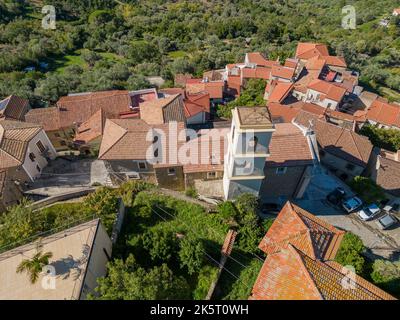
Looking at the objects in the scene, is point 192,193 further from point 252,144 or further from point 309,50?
point 309,50

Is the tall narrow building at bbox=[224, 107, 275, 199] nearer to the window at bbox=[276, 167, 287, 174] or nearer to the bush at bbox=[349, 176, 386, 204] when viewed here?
the window at bbox=[276, 167, 287, 174]

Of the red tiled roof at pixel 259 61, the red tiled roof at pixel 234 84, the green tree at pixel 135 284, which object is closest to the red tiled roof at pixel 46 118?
the green tree at pixel 135 284

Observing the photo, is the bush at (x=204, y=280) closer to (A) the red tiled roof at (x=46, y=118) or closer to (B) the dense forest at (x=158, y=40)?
(A) the red tiled roof at (x=46, y=118)

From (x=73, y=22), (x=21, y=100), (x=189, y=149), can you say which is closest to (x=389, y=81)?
(x=189, y=149)

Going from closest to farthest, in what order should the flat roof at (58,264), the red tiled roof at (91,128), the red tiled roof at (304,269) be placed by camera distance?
1. the red tiled roof at (304,269)
2. the flat roof at (58,264)
3. the red tiled roof at (91,128)

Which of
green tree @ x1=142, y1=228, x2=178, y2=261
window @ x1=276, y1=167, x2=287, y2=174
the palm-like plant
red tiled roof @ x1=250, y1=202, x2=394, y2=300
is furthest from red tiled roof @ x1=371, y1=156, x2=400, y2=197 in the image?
the palm-like plant

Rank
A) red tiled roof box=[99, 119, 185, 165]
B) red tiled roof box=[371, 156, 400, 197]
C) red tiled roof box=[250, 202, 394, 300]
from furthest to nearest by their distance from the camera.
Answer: red tiled roof box=[371, 156, 400, 197] < red tiled roof box=[99, 119, 185, 165] < red tiled roof box=[250, 202, 394, 300]

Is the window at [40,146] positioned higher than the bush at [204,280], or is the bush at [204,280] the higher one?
the window at [40,146]

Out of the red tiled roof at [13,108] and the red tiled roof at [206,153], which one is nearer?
the red tiled roof at [206,153]
